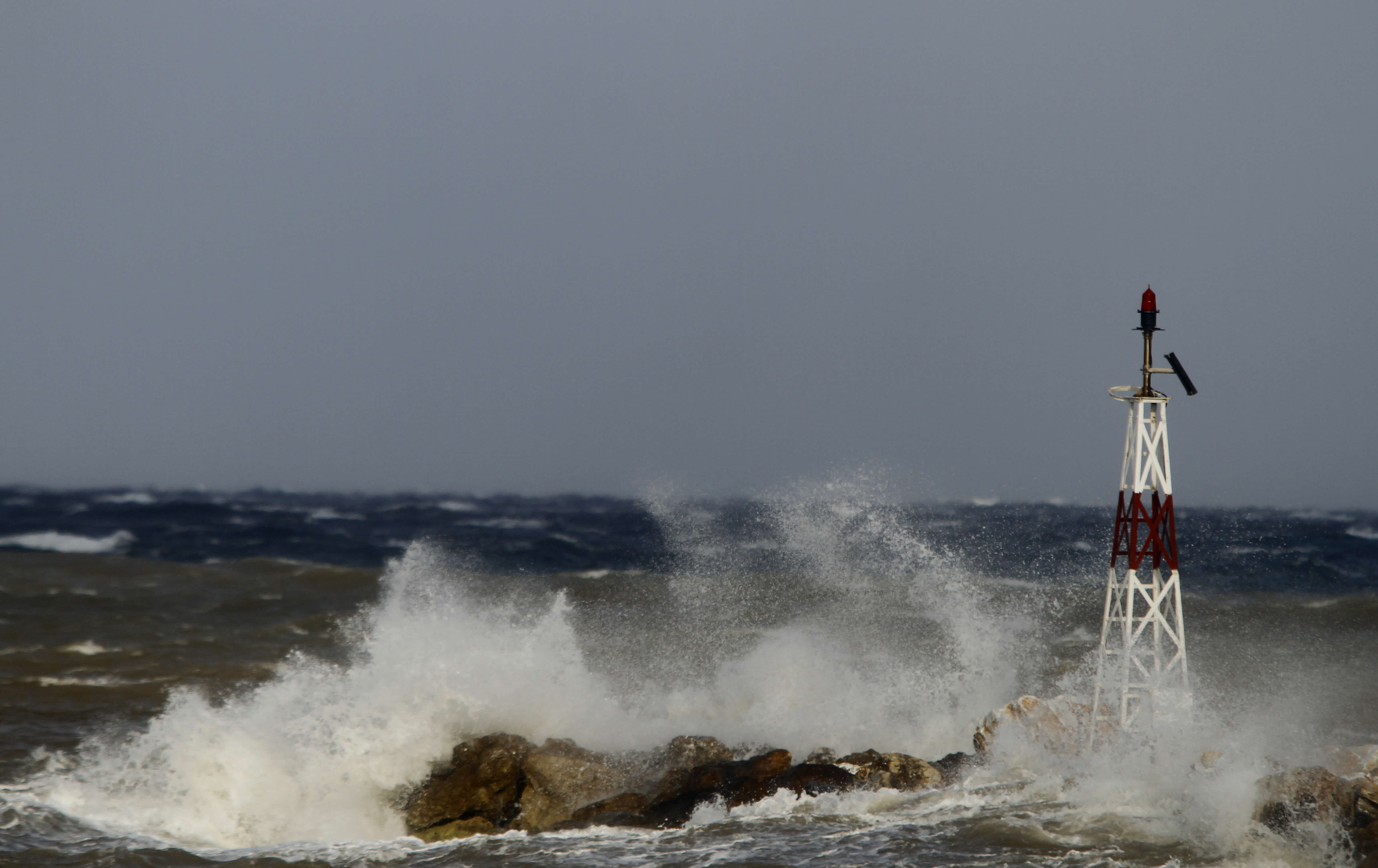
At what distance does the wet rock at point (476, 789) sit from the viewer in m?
12.8

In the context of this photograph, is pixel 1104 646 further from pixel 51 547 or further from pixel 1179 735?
pixel 51 547

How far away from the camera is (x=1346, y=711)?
1806cm

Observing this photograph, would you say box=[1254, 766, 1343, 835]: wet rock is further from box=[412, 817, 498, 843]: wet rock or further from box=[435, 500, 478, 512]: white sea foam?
box=[435, 500, 478, 512]: white sea foam

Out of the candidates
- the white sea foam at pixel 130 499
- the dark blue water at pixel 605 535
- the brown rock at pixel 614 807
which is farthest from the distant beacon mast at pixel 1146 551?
the white sea foam at pixel 130 499

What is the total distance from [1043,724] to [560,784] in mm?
6295

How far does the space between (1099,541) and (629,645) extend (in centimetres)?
2433

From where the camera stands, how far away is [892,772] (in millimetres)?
12617

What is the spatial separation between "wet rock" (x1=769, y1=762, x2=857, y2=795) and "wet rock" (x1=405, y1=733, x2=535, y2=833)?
331 centimetres

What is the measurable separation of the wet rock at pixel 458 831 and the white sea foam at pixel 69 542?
28.8 metres

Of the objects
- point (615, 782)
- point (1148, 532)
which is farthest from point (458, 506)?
point (1148, 532)

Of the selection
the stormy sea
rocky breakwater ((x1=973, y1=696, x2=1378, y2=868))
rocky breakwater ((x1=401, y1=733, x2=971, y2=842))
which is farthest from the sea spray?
rocky breakwater ((x1=973, y1=696, x2=1378, y2=868))

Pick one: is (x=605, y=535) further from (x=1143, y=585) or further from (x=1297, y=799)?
(x=1297, y=799)

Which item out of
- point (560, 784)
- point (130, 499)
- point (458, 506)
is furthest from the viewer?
point (458, 506)

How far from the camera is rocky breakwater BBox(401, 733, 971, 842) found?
12.3m
